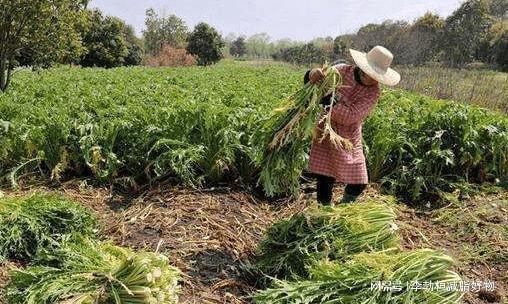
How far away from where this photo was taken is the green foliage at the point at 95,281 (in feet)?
10.0

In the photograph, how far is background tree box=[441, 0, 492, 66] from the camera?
44406 mm

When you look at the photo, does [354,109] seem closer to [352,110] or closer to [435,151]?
[352,110]

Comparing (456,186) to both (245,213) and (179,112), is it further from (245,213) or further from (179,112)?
(179,112)

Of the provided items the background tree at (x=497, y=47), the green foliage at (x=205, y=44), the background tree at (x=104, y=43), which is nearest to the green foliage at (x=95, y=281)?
the background tree at (x=497, y=47)

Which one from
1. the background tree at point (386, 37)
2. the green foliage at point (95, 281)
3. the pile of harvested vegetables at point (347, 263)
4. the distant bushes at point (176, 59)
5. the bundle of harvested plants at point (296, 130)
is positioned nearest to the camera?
the green foliage at point (95, 281)

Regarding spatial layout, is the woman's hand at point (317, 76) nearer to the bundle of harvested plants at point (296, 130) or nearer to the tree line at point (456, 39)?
the bundle of harvested plants at point (296, 130)

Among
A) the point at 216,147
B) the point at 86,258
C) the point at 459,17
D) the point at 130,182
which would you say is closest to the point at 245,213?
the point at 216,147

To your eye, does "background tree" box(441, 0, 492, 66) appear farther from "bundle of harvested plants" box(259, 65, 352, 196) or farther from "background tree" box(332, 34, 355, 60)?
"bundle of harvested plants" box(259, 65, 352, 196)

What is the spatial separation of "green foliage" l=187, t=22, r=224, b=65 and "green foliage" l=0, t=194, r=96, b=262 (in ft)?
169

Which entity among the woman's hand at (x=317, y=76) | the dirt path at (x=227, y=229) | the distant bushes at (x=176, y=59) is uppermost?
the woman's hand at (x=317, y=76)

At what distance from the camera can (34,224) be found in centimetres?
391

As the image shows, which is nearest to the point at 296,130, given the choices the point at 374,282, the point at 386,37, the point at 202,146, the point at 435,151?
the point at 374,282

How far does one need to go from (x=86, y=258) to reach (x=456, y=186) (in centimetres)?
463

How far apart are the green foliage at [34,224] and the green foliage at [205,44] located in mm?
51378
